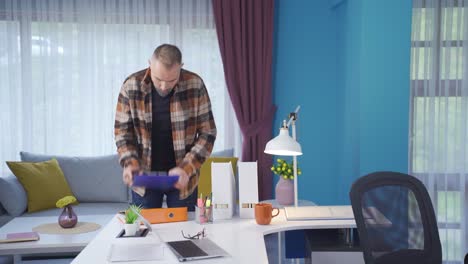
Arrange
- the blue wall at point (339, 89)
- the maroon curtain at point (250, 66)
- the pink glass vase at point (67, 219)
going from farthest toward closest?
1. the maroon curtain at point (250, 66)
2. the blue wall at point (339, 89)
3. the pink glass vase at point (67, 219)

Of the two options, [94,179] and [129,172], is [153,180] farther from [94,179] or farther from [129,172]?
[94,179]

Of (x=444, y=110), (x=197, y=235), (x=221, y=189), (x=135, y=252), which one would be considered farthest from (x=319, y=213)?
(x=444, y=110)

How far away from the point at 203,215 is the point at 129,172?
1.49 feet

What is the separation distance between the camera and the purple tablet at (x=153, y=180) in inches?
101

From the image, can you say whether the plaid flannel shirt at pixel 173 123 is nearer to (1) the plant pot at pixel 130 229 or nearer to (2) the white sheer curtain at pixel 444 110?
(1) the plant pot at pixel 130 229

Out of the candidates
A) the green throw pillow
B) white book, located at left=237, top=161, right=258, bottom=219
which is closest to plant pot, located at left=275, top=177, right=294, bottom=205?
white book, located at left=237, top=161, right=258, bottom=219

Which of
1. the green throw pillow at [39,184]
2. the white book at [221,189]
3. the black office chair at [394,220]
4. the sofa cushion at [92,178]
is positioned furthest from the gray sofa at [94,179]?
the black office chair at [394,220]

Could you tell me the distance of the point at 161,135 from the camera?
9.76 feet

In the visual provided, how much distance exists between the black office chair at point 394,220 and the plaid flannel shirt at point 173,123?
3.27ft

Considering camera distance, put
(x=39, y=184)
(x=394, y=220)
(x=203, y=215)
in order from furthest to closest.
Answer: (x=39, y=184), (x=203, y=215), (x=394, y=220)

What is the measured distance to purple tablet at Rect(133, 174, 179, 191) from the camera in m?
2.55

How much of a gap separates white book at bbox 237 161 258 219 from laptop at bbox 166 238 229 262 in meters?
0.54

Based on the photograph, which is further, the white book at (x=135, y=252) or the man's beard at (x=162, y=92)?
the man's beard at (x=162, y=92)

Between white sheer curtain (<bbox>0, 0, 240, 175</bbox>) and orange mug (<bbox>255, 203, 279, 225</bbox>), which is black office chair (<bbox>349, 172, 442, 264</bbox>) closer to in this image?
orange mug (<bbox>255, 203, 279, 225</bbox>)
